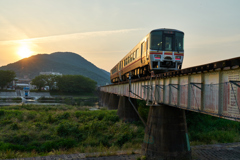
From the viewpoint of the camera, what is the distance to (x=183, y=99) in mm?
9484

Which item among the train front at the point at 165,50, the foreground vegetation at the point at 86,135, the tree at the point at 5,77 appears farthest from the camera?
the tree at the point at 5,77

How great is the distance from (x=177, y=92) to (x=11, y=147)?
552 inches

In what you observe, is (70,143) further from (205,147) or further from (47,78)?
(47,78)

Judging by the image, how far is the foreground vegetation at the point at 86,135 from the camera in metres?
17.0

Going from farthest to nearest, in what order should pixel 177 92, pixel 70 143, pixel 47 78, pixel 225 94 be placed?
pixel 47 78
pixel 70 143
pixel 177 92
pixel 225 94

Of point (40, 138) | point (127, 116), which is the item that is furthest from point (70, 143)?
point (127, 116)

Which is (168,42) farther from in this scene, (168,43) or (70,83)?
(70,83)

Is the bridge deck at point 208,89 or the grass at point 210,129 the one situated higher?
the bridge deck at point 208,89

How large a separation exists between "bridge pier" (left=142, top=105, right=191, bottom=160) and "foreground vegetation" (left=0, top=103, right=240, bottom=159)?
417cm

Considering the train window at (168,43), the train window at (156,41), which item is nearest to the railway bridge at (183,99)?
the train window at (156,41)

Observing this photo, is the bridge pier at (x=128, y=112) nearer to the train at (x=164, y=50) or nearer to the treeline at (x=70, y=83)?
the train at (x=164, y=50)

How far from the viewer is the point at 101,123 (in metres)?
24.1

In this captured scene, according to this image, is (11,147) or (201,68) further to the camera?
(11,147)

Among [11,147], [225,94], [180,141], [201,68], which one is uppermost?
[201,68]
